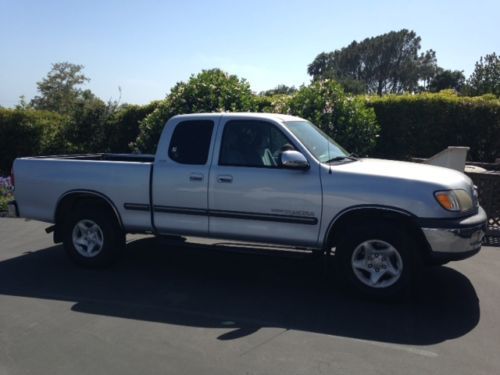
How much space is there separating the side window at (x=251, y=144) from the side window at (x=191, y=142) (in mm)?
226

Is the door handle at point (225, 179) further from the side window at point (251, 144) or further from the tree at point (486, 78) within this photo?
the tree at point (486, 78)

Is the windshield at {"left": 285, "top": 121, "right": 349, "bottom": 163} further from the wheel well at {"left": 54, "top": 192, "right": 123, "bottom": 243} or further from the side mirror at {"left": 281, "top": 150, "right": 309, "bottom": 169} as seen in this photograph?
the wheel well at {"left": 54, "top": 192, "right": 123, "bottom": 243}

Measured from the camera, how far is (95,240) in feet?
21.9

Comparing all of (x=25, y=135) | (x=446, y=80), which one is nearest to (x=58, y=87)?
(x=25, y=135)

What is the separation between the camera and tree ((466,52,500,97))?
90.0 feet

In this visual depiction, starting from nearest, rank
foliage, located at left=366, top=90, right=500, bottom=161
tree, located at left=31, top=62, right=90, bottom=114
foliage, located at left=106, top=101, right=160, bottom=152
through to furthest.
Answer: foliage, located at left=366, top=90, right=500, bottom=161
foliage, located at left=106, top=101, right=160, bottom=152
tree, located at left=31, top=62, right=90, bottom=114

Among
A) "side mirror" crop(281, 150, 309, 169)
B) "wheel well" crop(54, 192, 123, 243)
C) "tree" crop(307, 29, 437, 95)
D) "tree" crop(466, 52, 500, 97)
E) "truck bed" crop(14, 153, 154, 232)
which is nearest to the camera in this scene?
"side mirror" crop(281, 150, 309, 169)

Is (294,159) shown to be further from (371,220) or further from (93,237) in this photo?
(93,237)

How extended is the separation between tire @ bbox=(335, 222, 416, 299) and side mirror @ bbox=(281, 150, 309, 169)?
0.87 metres

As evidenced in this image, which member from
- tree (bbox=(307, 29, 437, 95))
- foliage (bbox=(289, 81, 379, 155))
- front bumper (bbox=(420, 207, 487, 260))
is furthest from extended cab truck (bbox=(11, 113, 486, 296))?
tree (bbox=(307, 29, 437, 95))

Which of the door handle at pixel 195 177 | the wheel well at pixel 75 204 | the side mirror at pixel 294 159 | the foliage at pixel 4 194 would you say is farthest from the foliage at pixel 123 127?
the side mirror at pixel 294 159

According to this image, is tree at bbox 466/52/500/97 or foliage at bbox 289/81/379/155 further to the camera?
tree at bbox 466/52/500/97

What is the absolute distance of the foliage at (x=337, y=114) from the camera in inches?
405

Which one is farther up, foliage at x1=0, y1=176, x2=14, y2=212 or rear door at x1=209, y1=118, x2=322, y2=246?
rear door at x1=209, y1=118, x2=322, y2=246
